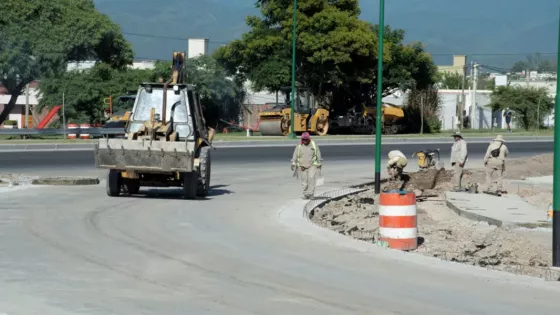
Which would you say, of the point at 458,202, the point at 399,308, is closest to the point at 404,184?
the point at 458,202

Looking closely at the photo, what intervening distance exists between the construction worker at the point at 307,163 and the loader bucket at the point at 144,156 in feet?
8.90

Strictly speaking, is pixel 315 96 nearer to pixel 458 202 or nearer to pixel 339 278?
pixel 458 202

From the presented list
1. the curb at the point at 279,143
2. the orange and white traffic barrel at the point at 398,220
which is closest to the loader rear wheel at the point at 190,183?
the orange and white traffic barrel at the point at 398,220

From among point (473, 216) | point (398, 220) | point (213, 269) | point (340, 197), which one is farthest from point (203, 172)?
point (213, 269)

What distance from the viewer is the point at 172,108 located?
895 inches

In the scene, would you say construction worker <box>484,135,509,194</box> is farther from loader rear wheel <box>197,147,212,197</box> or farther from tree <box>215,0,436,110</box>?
tree <box>215,0,436,110</box>

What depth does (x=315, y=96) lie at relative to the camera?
6406cm

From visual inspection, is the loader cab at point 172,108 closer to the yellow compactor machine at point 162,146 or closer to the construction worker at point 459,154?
the yellow compactor machine at point 162,146

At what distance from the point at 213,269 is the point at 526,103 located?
70.2m

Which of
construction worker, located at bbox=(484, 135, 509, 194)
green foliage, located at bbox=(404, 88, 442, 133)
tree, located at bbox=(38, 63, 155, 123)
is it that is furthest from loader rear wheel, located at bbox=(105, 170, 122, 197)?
green foliage, located at bbox=(404, 88, 442, 133)

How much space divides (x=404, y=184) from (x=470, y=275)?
16.1 m

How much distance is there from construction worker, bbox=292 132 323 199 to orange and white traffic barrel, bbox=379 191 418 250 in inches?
287

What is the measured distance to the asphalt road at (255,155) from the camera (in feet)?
110

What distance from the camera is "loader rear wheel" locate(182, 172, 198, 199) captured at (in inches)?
856
